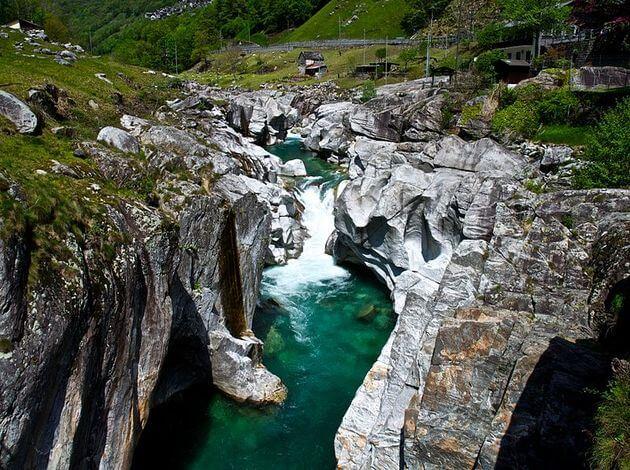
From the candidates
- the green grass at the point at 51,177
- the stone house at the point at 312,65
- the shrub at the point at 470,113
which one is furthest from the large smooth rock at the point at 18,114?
the stone house at the point at 312,65

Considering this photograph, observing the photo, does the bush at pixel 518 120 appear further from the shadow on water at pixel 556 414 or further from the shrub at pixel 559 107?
the shadow on water at pixel 556 414

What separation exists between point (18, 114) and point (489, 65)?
143ft

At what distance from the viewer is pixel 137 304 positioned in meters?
14.3

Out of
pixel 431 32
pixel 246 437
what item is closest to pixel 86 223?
pixel 246 437

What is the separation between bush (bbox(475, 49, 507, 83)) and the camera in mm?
47250

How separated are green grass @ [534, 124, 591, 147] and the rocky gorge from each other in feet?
8.87

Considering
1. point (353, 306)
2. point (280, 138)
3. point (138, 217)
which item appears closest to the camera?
point (138, 217)

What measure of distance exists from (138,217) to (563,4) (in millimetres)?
53338

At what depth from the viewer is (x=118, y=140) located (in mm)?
22391

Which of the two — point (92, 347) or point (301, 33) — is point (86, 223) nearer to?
point (92, 347)

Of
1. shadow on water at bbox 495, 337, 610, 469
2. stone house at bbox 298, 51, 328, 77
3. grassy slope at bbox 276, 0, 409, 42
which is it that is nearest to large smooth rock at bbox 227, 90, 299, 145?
stone house at bbox 298, 51, 328, 77

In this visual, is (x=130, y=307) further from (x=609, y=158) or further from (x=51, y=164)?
(x=609, y=158)

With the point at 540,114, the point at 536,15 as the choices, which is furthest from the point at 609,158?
the point at 536,15

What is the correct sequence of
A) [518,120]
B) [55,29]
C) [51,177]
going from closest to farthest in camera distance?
[51,177]
[518,120]
[55,29]
